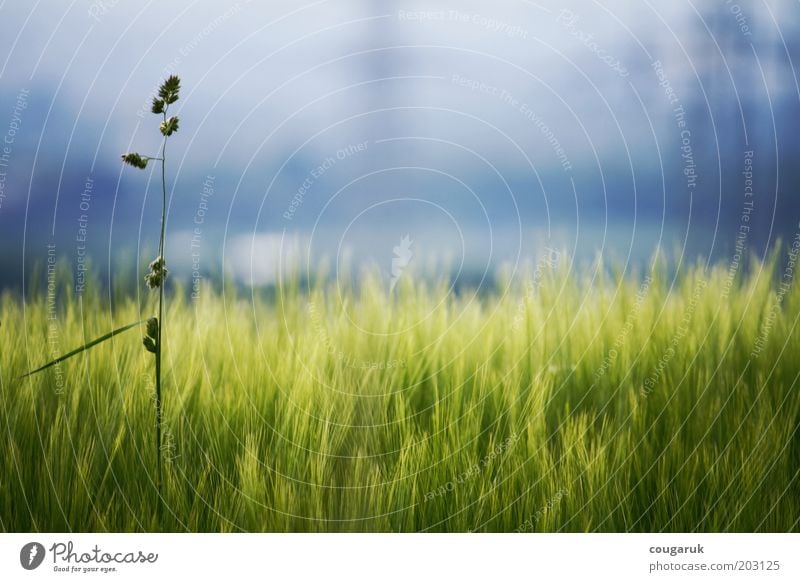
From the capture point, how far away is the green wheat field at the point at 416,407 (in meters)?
1.03

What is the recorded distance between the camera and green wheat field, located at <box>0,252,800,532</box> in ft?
3.39

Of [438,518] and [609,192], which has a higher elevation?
[609,192]

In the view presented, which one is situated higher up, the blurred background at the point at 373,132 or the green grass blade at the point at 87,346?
the blurred background at the point at 373,132

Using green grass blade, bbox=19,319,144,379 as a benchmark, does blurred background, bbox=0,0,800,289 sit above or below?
above

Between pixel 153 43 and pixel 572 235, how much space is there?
700 millimetres

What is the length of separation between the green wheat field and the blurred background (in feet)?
0.23

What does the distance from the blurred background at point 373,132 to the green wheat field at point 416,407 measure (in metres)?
0.07

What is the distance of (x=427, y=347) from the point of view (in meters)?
1.06

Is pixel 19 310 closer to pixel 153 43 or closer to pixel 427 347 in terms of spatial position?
pixel 153 43

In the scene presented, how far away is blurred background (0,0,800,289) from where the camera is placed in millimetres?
1040

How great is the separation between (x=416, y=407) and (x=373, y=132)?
1.39 ft
